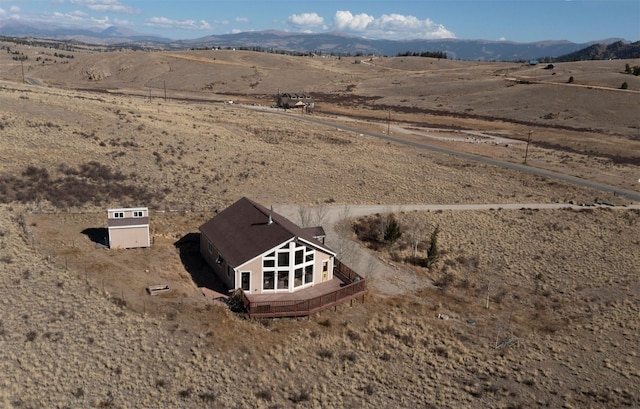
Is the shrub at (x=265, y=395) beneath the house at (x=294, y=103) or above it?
beneath

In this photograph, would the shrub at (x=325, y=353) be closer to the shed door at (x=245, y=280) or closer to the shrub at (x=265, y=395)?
the shrub at (x=265, y=395)

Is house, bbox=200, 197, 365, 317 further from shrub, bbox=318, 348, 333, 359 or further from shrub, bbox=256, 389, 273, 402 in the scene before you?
shrub, bbox=256, 389, 273, 402

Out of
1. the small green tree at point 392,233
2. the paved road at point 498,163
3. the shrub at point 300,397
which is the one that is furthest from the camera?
the paved road at point 498,163

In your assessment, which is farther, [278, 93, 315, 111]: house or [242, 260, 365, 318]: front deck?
[278, 93, 315, 111]: house

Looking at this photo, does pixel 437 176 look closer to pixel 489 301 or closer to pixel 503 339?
pixel 489 301

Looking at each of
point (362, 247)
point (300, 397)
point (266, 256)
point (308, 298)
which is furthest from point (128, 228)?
point (300, 397)

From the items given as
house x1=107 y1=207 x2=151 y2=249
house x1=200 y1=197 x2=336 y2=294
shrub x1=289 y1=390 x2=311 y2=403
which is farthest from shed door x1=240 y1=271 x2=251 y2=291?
shrub x1=289 y1=390 x2=311 y2=403

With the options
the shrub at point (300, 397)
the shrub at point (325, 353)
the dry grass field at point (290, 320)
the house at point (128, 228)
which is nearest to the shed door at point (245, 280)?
the dry grass field at point (290, 320)
